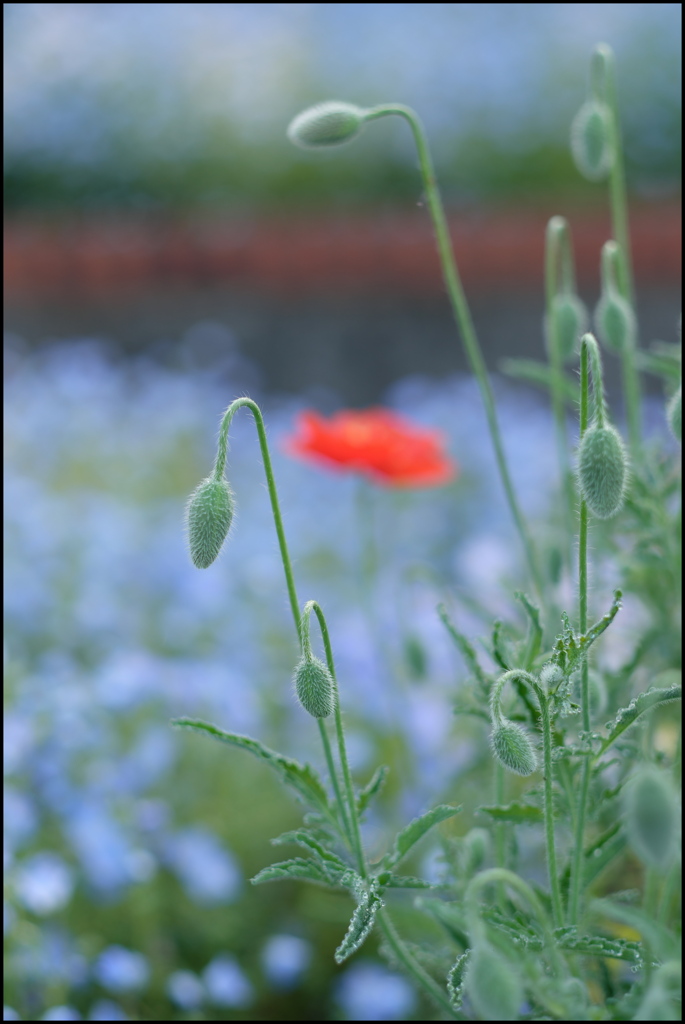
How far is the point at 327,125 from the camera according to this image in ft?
1.96

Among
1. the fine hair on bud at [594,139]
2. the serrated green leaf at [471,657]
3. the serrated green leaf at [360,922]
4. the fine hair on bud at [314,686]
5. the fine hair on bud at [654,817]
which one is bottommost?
the serrated green leaf at [360,922]

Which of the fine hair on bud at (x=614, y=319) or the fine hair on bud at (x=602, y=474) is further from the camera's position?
the fine hair on bud at (x=614, y=319)

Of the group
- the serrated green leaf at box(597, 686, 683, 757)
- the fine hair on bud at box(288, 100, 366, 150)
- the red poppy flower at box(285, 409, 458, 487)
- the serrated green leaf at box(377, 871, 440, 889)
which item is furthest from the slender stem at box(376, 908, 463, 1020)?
the red poppy flower at box(285, 409, 458, 487)

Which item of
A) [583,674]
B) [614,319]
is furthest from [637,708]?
[614,319]

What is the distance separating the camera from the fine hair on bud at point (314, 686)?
0.46m

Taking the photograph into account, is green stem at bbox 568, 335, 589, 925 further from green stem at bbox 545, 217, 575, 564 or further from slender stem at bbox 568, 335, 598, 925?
green stem at bbox 545, 217, 575, 564

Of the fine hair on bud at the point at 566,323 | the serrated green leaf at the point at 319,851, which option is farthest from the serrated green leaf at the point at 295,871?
the fine hair on bud at the point at 566,323

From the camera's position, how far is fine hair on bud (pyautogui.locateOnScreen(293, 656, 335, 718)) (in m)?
0.46

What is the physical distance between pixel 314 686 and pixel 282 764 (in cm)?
8

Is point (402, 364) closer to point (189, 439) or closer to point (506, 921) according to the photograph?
point (189, 439)

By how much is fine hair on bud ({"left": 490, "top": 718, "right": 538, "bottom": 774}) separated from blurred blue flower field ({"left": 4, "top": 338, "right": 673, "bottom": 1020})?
0.98 feet

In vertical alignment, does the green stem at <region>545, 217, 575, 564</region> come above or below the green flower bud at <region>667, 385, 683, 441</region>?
above

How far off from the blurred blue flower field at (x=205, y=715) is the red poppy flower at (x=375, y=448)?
0.12m

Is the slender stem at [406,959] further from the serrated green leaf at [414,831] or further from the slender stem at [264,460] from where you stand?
the slender stem at [264,460]
